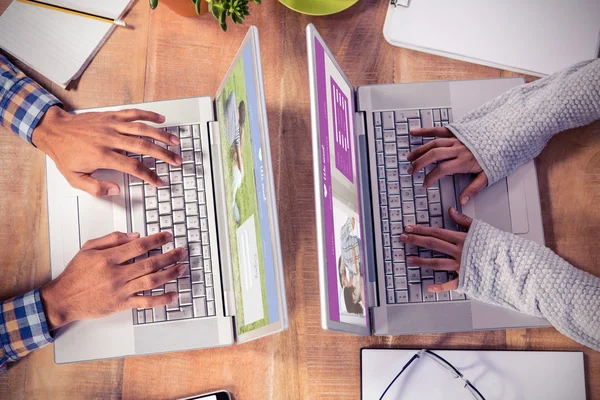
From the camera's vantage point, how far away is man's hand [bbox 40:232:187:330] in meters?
0.88

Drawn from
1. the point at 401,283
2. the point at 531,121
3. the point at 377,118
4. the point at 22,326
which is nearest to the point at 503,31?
the point at 531,121

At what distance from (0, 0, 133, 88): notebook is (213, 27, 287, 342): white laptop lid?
29cm

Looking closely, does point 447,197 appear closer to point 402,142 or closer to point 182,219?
point 402,142

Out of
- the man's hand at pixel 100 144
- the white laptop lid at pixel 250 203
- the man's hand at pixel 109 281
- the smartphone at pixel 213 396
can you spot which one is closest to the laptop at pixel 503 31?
the white laptop lid at pixel 250 203

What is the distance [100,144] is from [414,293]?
611 millimetres

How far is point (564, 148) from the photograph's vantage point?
38.4 inches

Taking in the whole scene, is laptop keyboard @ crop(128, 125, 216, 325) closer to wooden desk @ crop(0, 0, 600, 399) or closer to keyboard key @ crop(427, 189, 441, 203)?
wooden desk @ crop(0, 0, 600, 399)

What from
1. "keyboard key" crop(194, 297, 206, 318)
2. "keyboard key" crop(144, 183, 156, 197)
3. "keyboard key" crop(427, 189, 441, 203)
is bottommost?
"keyboard key" crop(194, 297, 206, 318)

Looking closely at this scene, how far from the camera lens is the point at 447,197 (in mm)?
942

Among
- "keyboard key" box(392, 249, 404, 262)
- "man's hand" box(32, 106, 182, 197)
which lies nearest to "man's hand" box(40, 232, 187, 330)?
"man's hand" box(32, 106, 182, 197)

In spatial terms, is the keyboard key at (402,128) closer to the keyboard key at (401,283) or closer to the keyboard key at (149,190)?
the keyboard key at (401,283)

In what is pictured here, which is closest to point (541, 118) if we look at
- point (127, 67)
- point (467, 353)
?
point (467, 353)

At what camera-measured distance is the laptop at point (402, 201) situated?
0.84 metres

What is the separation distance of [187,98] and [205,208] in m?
0.21
